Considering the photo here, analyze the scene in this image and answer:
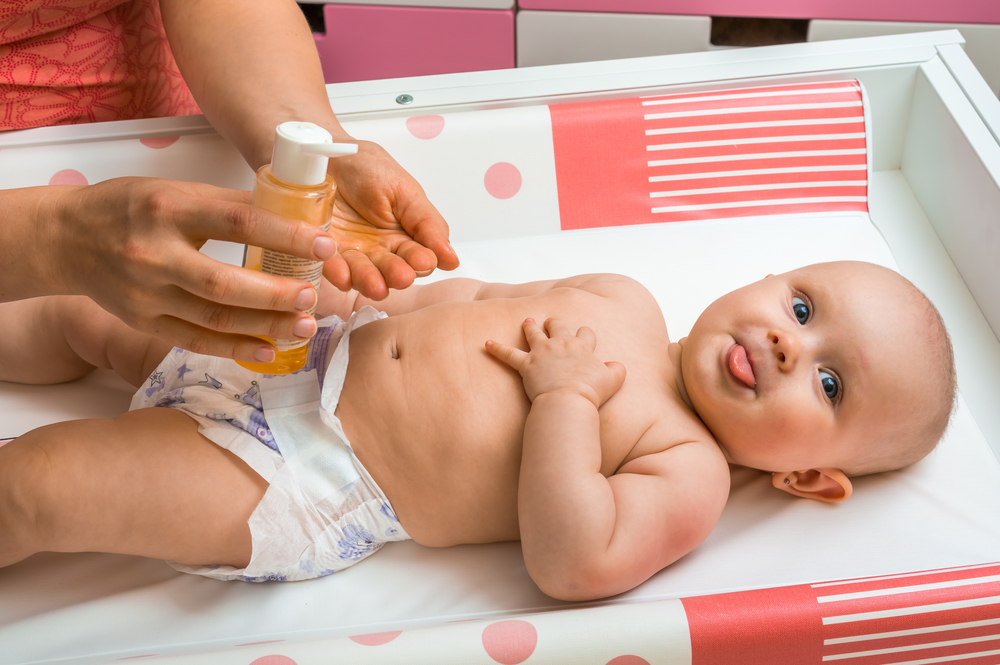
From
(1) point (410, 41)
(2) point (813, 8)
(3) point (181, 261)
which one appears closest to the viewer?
(3) point (181, 261)

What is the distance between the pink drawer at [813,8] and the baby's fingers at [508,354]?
119 cm

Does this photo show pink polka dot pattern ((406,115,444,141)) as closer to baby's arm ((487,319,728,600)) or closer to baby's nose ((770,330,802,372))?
baby's arm ((487,319,728,600))

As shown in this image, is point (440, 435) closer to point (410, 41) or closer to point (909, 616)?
point (909, 616)

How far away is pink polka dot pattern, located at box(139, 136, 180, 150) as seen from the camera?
1249mm

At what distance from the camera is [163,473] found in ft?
2.76

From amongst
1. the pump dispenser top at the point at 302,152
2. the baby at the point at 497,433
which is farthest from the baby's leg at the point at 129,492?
the pump dispenser top at the point at 302,152

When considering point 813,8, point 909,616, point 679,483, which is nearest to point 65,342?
point 679,483

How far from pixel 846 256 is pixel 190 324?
105 cm

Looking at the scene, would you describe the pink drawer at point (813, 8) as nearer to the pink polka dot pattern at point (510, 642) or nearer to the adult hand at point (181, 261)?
the adult hand at point (181, 261)

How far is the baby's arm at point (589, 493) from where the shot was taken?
81 cm

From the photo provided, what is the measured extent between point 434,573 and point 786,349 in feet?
1.66

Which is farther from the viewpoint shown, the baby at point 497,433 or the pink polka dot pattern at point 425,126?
the pink polka dot pattern at point 425,126

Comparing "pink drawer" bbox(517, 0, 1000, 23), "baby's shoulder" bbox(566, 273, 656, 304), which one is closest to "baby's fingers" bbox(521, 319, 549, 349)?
"baby's shoulder" bbox(566, 273, 656, 304)

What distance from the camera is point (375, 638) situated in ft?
2.48
